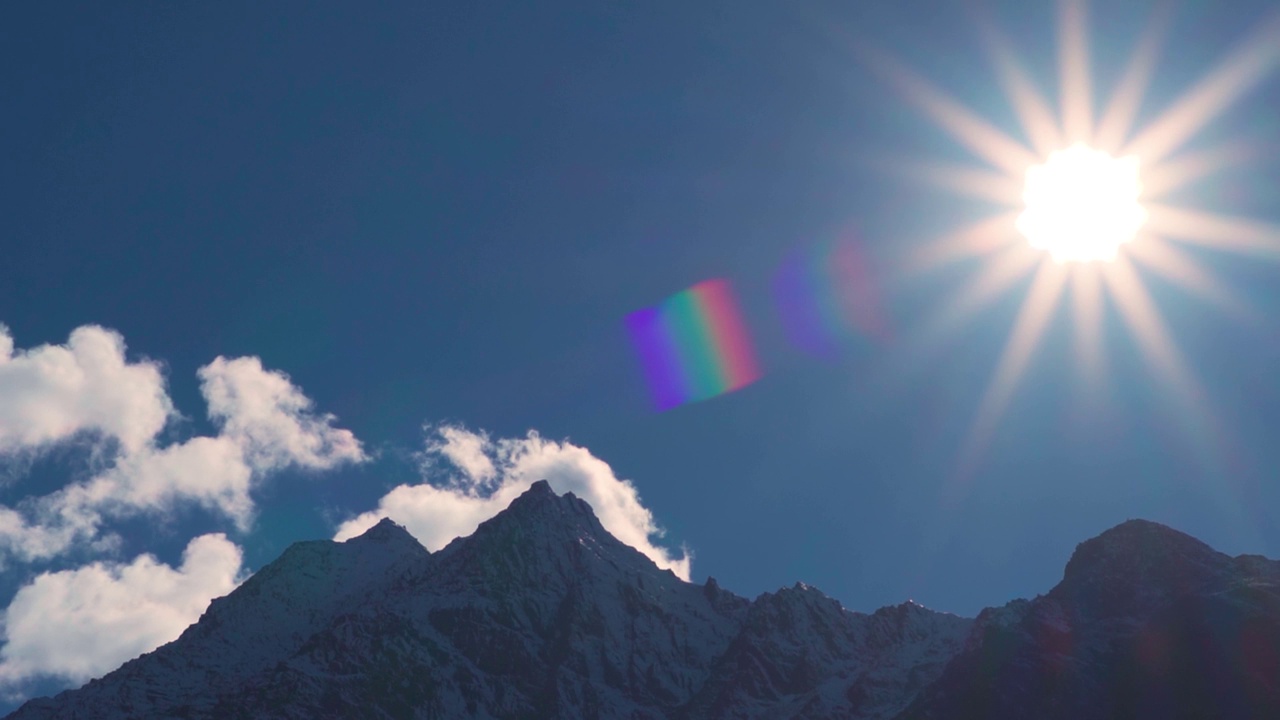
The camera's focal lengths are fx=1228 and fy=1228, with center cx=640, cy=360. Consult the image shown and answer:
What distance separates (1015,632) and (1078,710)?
21.1 meters

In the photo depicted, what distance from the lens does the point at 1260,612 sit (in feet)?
579

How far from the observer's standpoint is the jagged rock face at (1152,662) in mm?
169250

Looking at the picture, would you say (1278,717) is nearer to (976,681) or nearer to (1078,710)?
(1078,710)

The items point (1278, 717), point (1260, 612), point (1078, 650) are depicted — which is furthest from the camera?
point (1078, 650)

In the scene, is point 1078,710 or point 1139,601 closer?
point 1078,710

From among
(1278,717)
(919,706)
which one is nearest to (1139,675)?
(1278,717)

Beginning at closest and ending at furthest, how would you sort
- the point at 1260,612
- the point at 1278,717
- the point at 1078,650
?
the point at 1278,717
the point at 1260,612
the point at 1078,650

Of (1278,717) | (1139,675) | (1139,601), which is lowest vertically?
(1278,717)

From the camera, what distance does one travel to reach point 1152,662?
180000 millimetres

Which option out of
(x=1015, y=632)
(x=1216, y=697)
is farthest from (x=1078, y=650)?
(x=1216, y=697)

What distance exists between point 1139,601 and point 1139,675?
22.5 meters

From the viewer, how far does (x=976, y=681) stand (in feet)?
633

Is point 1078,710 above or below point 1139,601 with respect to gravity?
below

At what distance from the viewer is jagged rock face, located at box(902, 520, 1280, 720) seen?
169250 mm
